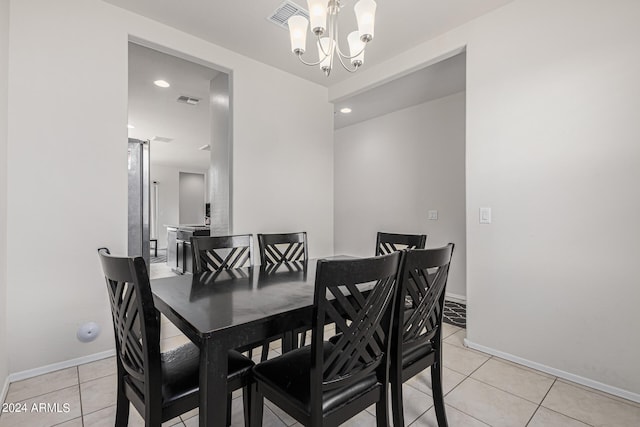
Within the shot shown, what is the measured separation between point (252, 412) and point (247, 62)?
10.1ft

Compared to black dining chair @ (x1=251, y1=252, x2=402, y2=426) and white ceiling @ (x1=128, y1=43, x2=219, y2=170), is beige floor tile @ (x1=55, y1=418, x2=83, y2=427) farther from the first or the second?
white ceiling @ (x1=128, y1=43, x2=219, y2=170)

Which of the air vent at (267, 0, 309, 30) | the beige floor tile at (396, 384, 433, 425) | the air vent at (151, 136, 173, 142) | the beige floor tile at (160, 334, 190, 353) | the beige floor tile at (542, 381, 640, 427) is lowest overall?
the beige floor tile at (160, 334, 190, 353)

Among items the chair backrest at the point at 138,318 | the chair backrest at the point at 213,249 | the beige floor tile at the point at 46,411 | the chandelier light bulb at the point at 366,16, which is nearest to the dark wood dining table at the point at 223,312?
the chair backrest at the point at 138,318

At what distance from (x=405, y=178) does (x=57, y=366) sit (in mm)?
4144

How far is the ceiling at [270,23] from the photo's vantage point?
231 centimetres

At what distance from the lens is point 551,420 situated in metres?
1.62

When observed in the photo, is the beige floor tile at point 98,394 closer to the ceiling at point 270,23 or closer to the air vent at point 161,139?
the ceiling at point 270,23

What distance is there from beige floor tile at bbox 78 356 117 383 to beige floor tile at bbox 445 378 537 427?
2.22 m

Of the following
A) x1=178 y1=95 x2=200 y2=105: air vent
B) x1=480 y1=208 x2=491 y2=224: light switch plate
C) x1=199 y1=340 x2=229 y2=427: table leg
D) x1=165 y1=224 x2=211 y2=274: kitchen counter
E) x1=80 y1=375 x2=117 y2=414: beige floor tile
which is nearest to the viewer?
x1=199 y1=340 x2=229 y2=427: table leg

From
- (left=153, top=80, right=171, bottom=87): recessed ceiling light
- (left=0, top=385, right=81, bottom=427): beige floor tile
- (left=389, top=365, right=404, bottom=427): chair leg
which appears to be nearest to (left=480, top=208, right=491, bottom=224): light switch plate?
(left=389, top=365, right=404, bottom=427): chair leg

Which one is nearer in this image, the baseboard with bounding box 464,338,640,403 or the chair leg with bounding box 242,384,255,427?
the chair leg with bounding box 242,384,255,427

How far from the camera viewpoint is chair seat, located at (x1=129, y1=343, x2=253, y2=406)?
3.61 feet

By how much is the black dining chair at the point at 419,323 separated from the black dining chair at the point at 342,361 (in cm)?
7

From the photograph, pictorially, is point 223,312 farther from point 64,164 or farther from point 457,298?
point 457,298
